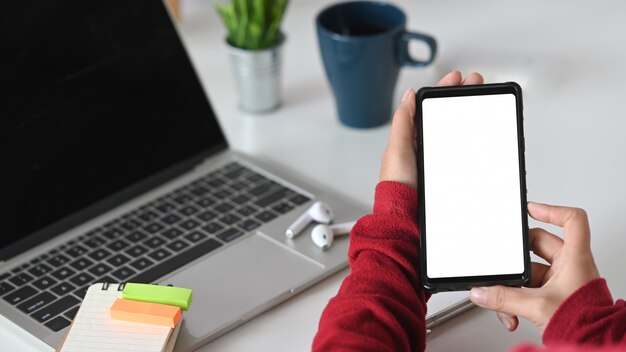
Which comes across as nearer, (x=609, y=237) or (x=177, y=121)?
(x=609, y=237)

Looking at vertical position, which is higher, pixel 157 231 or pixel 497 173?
pixel 497 173

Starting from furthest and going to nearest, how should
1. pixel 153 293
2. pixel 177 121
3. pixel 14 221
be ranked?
pixel 177 121, pixel 14 221, pixel 153 293

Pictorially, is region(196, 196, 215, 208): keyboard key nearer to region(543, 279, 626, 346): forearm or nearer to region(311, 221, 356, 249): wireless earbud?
region(311, 221, 356, 249): wireless earbud

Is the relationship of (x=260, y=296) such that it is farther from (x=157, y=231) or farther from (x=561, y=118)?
(x=561, y=118)

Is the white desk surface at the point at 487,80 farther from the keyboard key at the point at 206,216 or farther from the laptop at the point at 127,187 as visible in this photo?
the keyboard key at the point at 206,216

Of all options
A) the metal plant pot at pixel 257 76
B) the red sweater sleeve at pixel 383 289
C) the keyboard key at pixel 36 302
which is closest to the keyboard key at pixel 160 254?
the keyboard key at pixel 36 302

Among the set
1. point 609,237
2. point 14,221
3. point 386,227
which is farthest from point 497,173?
point 14,221

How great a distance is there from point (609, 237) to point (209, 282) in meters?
0.39

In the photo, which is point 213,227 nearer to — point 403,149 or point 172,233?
point 172,233

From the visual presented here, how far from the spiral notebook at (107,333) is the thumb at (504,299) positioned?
0.25 m

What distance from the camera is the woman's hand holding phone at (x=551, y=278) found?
71cm

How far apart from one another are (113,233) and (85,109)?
143 mm

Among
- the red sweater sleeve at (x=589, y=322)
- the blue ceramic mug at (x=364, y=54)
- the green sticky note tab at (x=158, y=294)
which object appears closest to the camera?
the red sweater sleeve at (x=589, y=322)

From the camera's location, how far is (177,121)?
105cm
